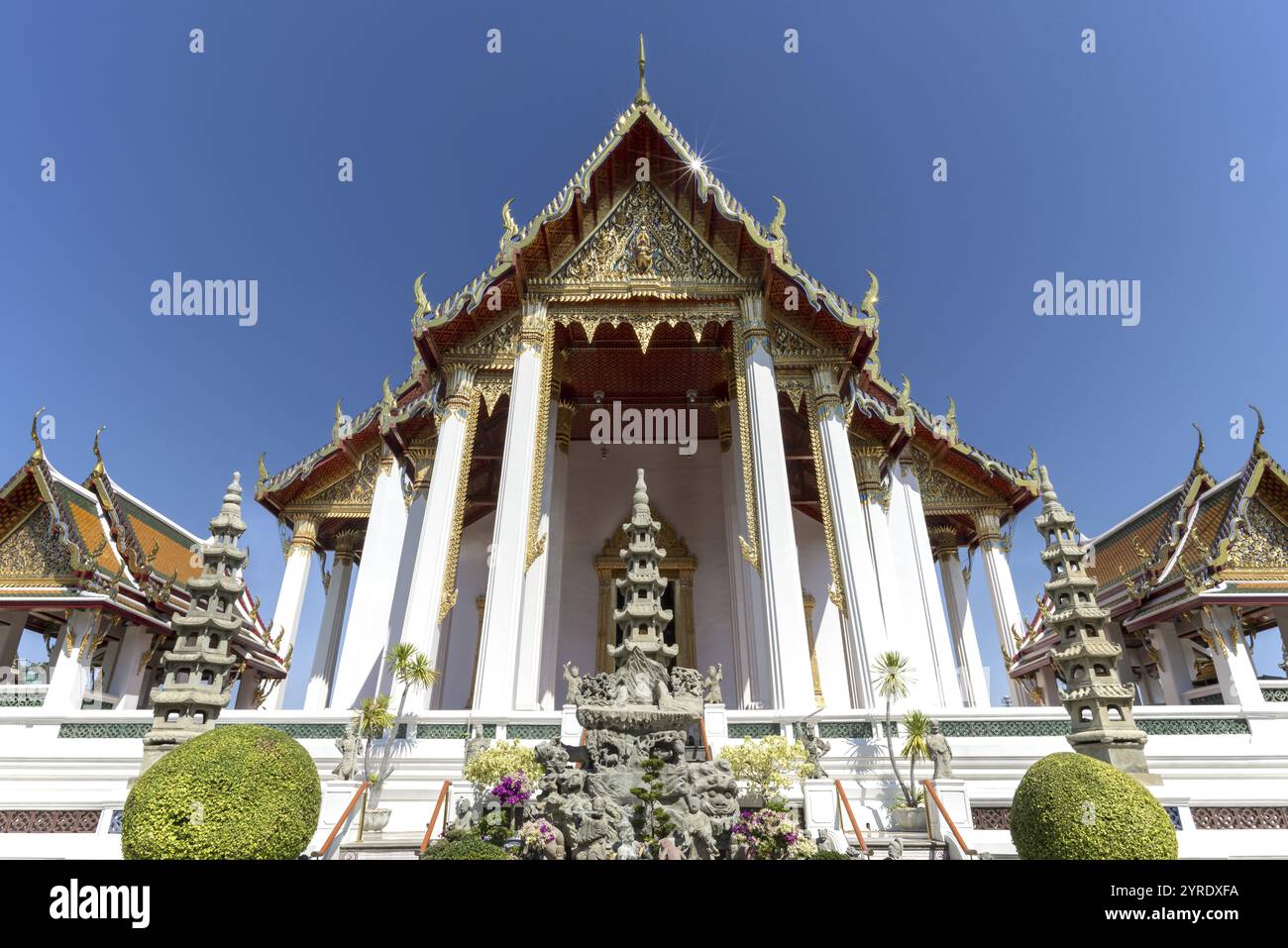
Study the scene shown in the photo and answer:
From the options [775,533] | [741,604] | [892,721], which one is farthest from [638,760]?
[741,604]

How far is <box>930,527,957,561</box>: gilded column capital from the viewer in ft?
60.5

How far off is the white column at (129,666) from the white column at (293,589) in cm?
315

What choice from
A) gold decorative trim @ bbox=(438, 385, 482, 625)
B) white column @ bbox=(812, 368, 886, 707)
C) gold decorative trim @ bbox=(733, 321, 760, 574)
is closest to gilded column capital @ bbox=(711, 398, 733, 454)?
gold decorative trim @ bbox=(733, 321, 760, 574)

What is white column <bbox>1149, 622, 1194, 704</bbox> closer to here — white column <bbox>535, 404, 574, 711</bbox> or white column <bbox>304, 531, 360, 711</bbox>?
white column <bbox>535, 404, 574, 711</bbox>

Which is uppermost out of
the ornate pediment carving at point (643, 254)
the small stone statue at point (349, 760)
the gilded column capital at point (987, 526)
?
the ornate pediment carving at point (643, 254)

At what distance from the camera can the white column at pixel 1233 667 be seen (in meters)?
9.79

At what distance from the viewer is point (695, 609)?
15828mm

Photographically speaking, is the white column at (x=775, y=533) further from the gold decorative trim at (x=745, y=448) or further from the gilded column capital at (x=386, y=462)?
the gilded column capital at (x=386, y=462)

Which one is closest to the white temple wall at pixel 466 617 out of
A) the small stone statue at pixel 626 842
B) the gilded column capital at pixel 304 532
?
the gilded column capital at pixel 304 532

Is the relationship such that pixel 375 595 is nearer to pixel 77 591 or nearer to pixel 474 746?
pixel 77 591

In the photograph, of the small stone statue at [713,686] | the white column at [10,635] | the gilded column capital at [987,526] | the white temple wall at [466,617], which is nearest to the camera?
the small stone statue at [713,686]

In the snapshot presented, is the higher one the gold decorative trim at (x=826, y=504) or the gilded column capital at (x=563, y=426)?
the gilded column capital at (x=563, y=426)
